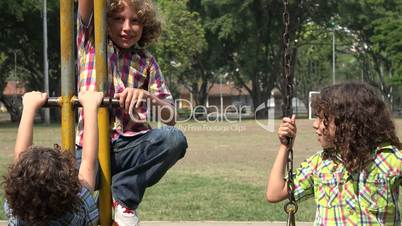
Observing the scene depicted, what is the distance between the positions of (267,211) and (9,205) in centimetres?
464

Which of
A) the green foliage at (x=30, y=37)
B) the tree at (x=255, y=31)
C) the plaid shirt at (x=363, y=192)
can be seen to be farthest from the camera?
the tree at (x=255, y=31)

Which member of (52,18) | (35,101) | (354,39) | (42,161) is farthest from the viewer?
(354,39)

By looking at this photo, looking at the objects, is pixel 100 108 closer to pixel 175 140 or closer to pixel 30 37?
pixel 175 140

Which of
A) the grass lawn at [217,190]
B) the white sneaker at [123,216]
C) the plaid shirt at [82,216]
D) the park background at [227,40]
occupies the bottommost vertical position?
the grass lawn at [217,190]

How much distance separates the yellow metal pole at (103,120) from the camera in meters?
2.65

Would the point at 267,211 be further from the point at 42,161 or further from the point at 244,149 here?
the point at 244,149

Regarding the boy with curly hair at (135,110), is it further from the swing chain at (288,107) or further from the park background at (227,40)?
the park background at (227,40)

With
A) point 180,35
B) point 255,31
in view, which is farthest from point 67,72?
point 255,31

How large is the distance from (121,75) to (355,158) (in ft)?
3.34

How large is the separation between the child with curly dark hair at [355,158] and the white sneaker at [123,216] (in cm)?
69

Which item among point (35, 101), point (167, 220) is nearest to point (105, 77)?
point (35, 101)

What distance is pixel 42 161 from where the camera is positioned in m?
2.38

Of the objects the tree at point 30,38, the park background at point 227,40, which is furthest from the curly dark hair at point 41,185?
the tree at point 30,38

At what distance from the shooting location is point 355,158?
2.59 metres
